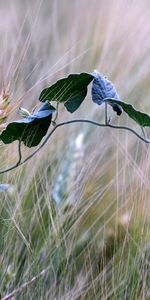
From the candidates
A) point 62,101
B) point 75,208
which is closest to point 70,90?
point 62,101

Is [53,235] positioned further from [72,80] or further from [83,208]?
[72,80]

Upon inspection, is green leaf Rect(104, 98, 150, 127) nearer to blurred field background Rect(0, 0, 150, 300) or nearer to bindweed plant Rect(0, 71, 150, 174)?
bindweed plant Rect(0, 71, 150, 174)

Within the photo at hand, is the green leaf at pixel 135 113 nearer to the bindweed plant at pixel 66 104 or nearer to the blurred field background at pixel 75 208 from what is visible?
the bindweed plant at pixel 66 104

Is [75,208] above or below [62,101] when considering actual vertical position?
below

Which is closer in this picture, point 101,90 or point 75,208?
point 101,90

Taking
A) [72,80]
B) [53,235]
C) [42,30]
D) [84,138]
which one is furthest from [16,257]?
[42,30]

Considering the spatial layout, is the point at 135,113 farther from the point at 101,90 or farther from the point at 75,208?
the point at 75,208

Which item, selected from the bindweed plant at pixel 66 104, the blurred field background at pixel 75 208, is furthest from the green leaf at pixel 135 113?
the blurred field background at pixel 75 208
